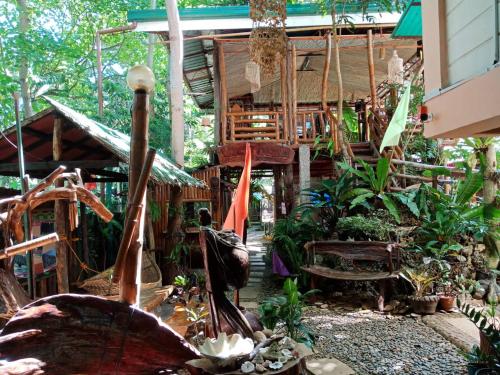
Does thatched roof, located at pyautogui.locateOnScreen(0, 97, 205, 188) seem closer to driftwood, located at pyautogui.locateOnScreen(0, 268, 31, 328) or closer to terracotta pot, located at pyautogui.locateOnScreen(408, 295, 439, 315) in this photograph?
driftwood, located at pyautogui.locateOnScreen(0, 268, 31, 328)

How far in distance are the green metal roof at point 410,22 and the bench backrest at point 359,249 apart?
3.36 meters

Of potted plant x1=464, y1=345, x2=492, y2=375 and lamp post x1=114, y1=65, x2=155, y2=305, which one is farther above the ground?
lamp post x1=114, y1=65, x2=155, y2=305

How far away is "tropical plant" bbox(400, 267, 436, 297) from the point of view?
6.06 metres

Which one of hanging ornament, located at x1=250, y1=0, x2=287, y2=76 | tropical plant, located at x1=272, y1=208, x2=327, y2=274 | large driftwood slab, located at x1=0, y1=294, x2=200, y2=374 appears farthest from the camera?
tropical plant, located at x1=272, y1=208, x2=327, y2=274

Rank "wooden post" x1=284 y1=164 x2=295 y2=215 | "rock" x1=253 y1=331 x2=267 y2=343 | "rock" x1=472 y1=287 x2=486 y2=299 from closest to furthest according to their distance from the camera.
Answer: "rock" x1=253 y1=331 x2=267 y2=343 → "rock" x1=472 y1=287 x2=486 y2=299 → "wooden post" x1=284 y1=164 x2=295 y2=215

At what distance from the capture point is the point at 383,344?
4789 millimetres

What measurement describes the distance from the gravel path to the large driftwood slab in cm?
287

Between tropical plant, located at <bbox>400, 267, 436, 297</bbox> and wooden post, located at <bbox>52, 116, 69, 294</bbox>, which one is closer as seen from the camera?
wooden post, located at <bbox>52, 116, 69, 294</bbox>

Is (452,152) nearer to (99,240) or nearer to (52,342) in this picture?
(99,240)

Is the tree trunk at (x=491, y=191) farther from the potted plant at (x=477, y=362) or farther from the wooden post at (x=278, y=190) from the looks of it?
the wooden post at (x=278, y=190)

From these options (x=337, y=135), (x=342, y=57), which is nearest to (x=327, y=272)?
(x=337, y=135)

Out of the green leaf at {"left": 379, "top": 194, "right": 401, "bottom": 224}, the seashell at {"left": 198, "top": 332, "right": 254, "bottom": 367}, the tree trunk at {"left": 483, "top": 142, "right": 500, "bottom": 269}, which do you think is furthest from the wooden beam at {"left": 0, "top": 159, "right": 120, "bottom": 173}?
the tree trunk at {"left": 483, "top": 142, "right": 500, "bottom": 269}

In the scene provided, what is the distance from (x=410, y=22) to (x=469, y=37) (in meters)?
2.57

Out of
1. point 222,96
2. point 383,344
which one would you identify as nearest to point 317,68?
point 222,96
